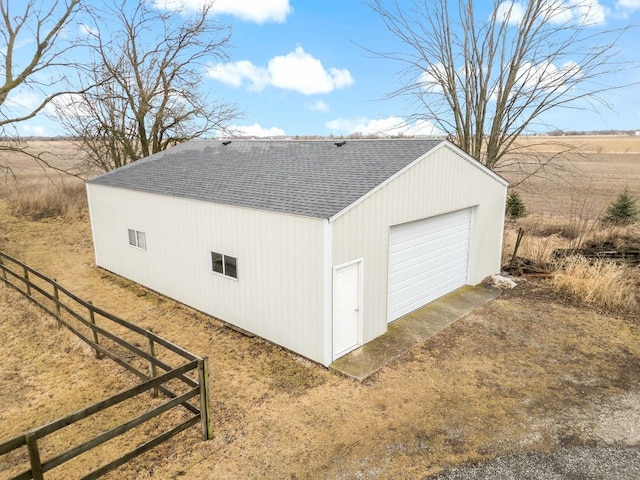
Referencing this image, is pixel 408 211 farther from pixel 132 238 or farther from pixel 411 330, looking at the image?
pixel 132 238

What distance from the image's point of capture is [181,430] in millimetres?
5727

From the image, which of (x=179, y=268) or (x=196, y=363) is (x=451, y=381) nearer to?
(x=196, y=363)

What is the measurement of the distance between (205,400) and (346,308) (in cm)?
336

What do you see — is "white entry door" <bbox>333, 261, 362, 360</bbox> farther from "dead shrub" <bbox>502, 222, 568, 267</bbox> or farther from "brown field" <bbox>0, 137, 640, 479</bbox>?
"dead shrub" <bbox>502, 222, 568, 267</bbox>

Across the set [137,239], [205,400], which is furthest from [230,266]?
[137,239]

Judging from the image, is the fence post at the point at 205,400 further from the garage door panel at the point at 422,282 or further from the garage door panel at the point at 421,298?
the garage door panel at the point at 421,298

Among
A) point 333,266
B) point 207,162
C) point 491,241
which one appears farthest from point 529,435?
point 207,162

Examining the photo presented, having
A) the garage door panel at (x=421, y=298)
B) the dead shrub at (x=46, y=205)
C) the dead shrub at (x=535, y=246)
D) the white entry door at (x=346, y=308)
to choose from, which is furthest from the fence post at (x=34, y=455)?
the dead shrub at (x=46, y=205)

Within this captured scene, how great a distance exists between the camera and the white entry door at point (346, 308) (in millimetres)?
7930

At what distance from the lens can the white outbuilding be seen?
26.0 feet

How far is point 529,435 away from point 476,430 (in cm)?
74

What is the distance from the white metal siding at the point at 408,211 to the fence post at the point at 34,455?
4.90 meters

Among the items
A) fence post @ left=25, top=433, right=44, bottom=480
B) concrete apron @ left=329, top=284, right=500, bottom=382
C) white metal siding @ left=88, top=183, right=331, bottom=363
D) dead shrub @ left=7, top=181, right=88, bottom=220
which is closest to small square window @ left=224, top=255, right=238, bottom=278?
white metal siding @ left=88, top=183, right=331, bottom=363

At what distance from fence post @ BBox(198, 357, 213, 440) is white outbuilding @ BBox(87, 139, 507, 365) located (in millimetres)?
2605
